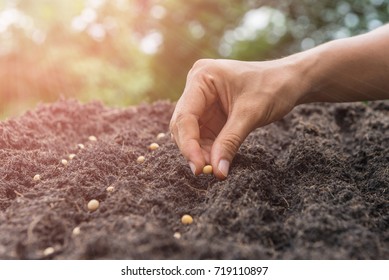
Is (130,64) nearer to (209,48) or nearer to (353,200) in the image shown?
(209,48)

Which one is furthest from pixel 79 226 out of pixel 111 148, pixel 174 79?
pixel 174 79

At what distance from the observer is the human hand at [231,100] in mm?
1684

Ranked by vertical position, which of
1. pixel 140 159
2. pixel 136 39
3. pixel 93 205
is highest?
pixel 136 39

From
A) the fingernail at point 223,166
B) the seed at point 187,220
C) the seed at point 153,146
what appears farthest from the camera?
the seed at point 153,146

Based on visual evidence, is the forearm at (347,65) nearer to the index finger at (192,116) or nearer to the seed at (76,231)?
the index finger at (192,116)

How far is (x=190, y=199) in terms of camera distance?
5.15ft

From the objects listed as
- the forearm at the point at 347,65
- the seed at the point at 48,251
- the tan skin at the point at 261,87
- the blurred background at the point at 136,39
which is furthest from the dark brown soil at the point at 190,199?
the blurred background at the point at 136,39

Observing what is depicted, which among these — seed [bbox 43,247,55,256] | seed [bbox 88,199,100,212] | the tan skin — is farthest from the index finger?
seed [bbox 43,247,55,256]

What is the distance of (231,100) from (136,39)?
593 centimetres

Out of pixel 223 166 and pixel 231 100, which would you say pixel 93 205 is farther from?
pixel 231 100

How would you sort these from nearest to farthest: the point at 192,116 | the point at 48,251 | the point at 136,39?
the point at 48,251 → the point at 192,116 → the point at 136,39

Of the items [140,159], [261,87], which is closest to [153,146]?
[140,159]

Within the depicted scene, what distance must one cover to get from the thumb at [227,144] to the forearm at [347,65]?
1.28ft

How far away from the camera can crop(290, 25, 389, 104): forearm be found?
1888 mm
